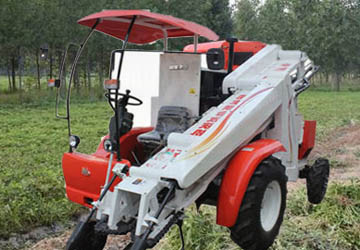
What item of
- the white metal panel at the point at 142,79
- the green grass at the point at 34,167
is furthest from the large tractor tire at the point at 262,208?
the green grass at the point at 34,167

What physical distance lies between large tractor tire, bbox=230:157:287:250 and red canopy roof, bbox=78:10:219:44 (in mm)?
1201

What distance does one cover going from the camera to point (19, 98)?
17.9 meters

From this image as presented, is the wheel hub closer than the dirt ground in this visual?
Yes

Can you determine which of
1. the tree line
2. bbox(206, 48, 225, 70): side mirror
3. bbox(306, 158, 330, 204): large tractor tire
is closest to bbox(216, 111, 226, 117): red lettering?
bbox(206, 48, 225, 70): side mirror

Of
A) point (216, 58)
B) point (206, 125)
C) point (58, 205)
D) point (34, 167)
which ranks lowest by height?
point (58, 205)

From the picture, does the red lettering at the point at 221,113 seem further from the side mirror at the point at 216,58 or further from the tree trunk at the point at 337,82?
the tree trunk at the point at 337,82

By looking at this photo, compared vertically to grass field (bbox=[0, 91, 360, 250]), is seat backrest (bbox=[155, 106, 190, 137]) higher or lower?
higher

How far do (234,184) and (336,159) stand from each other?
6.20 metres

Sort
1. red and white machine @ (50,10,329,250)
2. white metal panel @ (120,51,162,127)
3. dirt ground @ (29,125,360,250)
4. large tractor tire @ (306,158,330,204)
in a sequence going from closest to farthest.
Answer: red and white machine @ (50,10,329,250) → white metal panel @ (120,51,162,127) → large tractor tire @ (306,158,330,204) → dirt ground @ (29,125,360,250)

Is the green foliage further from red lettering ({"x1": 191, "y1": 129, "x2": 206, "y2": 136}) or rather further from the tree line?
red lettering ({"x1": 191, "y1": 129, "x2": 206, "y2": 136})

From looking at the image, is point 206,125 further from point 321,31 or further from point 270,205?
point 321,31

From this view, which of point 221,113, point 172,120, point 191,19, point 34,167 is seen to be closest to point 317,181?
point 221,113

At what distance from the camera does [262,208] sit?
3.76 m

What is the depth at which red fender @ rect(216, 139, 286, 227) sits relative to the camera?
11.1 feet
